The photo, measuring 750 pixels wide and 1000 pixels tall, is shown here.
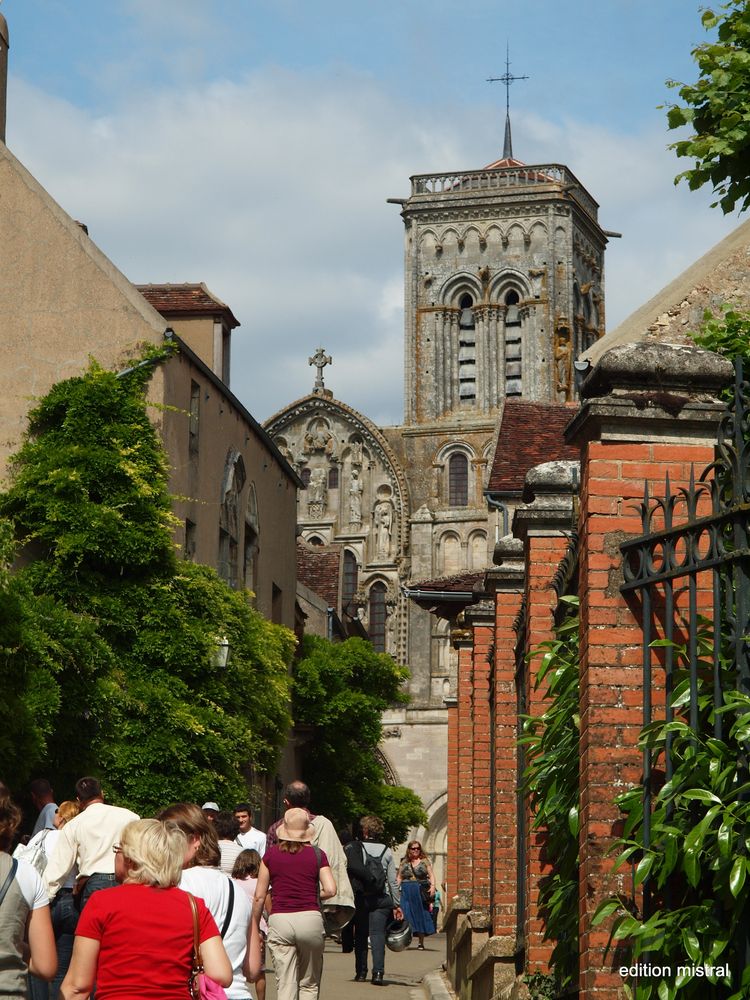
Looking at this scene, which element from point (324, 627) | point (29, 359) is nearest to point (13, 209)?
point (29, 359)

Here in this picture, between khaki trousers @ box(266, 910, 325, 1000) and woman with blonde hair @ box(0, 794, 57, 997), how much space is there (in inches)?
178

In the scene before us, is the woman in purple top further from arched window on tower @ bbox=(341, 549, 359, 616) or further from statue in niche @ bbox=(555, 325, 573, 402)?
statue in niche @ bbox=(555, 325, 573, 402)

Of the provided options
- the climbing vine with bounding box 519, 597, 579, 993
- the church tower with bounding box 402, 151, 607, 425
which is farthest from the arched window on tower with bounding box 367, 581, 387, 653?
the climbing vine with bounding box 519, 597, 579, 993

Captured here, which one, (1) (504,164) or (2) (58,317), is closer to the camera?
(2) (58,317)

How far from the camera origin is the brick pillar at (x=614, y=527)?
638 cm

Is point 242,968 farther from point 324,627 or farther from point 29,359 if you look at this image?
point 324,627

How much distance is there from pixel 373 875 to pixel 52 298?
10.4 metres

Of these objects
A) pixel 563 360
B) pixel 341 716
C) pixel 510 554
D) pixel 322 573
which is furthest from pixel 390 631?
pixel 510 554

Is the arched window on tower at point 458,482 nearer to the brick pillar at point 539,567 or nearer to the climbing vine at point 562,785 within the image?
the brick pillar at point 539,567

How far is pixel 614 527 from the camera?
6629mm

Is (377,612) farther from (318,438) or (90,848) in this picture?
(90,848)

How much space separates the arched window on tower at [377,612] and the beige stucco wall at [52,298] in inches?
2053

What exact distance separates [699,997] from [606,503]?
6.15 ft

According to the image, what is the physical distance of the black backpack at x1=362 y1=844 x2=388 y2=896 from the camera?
1694 centimetres
